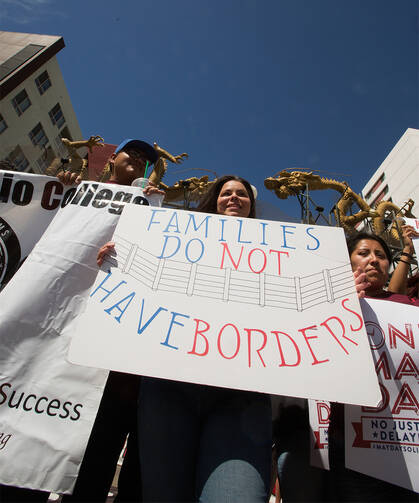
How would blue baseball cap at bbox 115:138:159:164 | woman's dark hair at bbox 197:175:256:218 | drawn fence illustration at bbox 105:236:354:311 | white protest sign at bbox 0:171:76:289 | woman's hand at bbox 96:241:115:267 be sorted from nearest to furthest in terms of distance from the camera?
drawn fence illustration at bbox 105:236:354:311 → woman's hand at bbox 96:241:115:267 → white protest sign at bbox 0:171:76:289 → woman's dark hair at bbox 197:175:256:218 → blue baseball cap at bbox 115:138:159:164

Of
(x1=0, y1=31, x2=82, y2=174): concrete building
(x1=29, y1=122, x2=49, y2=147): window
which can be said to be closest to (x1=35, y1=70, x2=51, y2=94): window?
(x1=0, y1=31, x2=82, y2=174): concrete building

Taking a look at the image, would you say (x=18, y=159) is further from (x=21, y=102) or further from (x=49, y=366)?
(x=49, y=366)

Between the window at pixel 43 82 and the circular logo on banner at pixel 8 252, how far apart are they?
22.0 meters

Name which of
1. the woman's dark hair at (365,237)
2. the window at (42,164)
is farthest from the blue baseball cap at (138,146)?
the window at (42,164)

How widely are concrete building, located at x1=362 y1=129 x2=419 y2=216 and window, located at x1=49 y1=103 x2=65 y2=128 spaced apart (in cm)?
2553

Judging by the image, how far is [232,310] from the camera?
113cm

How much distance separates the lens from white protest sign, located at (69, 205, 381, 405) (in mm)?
989

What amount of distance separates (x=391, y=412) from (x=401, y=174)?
27.7m

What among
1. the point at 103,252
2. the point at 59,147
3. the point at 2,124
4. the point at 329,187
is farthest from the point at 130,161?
the point at 59,147

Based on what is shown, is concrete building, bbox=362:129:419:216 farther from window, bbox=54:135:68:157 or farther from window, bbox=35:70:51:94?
window, bbox=35:70:51:94

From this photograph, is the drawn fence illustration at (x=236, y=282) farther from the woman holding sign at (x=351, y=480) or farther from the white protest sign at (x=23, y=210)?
the white protest sign at (x=23, y=210)

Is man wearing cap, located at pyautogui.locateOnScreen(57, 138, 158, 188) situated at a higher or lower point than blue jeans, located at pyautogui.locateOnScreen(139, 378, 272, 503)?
higher

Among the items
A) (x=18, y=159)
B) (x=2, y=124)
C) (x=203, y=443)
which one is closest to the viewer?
(x=203, y=443)

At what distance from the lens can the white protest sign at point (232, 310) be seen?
99 cm
